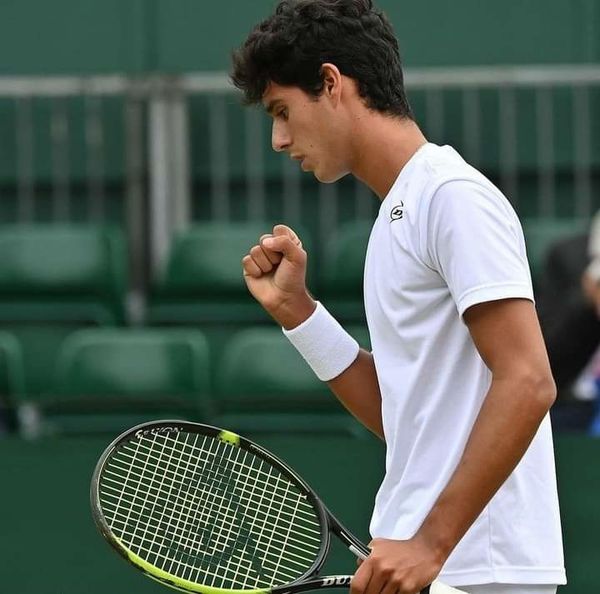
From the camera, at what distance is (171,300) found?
20.9 feet

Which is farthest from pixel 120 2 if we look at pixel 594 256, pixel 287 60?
pixel 287 60

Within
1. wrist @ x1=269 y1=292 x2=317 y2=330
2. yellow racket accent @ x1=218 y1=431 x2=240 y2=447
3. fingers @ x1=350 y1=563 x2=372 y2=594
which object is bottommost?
fingers @ x1=350 y1=563 x2=372 y2=594

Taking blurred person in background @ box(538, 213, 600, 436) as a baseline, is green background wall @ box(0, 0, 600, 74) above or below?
above

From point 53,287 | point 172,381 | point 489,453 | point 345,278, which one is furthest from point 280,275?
point 53,287

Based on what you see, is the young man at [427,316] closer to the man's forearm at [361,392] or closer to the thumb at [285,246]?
the thumb at [285,246]

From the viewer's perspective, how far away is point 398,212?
2.23 metres

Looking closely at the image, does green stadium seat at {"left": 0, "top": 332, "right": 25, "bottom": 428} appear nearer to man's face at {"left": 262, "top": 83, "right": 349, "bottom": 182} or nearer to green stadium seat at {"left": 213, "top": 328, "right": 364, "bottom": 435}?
green stadium seat at {"left": 213, "top": 328, "right": 364, "bottom": 435}

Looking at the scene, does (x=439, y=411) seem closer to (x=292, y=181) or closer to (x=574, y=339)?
(x=574, y=339)

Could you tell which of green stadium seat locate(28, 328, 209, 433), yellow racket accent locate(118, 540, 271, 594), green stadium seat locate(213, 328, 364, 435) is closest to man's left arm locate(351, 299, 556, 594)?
yellow racket accent locate(118, 540, 271, 594)

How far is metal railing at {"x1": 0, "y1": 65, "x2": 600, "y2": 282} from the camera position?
6.93m

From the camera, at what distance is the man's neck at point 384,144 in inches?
92.1

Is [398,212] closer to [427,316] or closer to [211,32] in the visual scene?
[427,316]

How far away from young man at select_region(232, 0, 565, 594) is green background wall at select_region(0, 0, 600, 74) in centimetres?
475

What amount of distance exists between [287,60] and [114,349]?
123 inches
